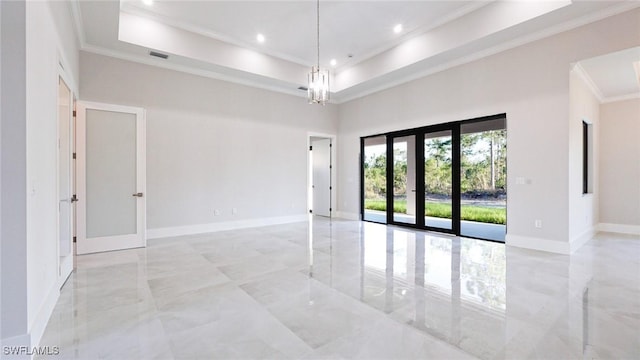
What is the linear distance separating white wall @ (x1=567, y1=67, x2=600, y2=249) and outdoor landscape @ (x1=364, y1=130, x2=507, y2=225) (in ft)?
3.33

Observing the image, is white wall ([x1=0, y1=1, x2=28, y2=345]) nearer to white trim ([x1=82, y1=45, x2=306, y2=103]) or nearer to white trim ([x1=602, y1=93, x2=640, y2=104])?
white trim ([x1=82, y1=45, x2=306, y2=103])

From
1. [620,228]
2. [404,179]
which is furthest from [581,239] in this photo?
[404,179]

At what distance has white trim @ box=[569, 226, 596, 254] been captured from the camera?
4.89 m

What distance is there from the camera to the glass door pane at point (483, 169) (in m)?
5.84

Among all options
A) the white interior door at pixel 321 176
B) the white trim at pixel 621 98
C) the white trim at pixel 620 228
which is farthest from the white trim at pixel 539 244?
A: the white interior door at pixel 321 176

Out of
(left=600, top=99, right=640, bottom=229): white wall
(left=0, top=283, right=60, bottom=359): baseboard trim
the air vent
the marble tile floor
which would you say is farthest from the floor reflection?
the air vent

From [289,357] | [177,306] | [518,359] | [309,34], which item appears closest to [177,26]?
[309,34]

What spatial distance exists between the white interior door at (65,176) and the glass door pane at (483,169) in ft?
22.5

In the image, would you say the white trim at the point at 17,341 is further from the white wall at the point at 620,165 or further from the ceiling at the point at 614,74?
the white wall at the point at 620,165

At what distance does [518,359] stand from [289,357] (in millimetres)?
1601

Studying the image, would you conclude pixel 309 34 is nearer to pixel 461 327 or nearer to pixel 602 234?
pixel 461 327

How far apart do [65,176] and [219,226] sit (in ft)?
10.8

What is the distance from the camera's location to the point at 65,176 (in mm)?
3975

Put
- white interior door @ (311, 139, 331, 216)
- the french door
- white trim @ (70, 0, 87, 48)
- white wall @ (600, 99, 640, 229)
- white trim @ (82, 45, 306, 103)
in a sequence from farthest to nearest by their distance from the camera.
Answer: white interior door @ (311, 139, 331, 216)
white wall @ (600, 99, 640, 229)
the french door
white trim @ (82, 45, 306, 103)
white trim @ (70, 0, 87, 48)
